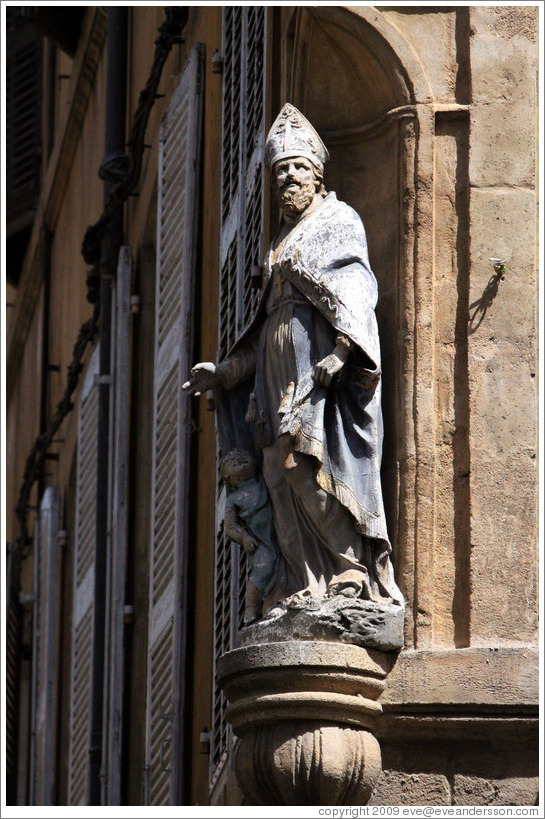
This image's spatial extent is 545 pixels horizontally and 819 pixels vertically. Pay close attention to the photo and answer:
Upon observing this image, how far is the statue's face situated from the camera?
1046 cm

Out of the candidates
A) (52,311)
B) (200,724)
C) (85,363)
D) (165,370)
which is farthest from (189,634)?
(52,311)

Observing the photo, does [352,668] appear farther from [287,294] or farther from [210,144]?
[210,144]

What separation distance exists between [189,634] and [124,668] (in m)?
2.09

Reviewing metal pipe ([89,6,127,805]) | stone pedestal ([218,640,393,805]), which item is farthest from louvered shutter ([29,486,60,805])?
stone pedestal ([218,640,393,805])

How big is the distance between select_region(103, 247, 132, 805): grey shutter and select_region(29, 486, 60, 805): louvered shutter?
10.1 feet

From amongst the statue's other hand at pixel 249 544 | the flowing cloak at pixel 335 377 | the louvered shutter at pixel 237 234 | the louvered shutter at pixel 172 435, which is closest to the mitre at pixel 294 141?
the flowing cloak at pixel 335 377

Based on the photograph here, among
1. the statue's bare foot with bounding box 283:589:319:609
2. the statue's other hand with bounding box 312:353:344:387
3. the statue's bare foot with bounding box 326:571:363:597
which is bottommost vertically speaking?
the statue's bare foot with bounding box 283:589:319:609

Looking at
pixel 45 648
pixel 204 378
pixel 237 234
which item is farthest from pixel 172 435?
pixel 45 648

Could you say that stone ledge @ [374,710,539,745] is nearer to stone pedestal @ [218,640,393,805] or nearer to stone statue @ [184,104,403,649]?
stone pedestal @ [218,640,393,805]

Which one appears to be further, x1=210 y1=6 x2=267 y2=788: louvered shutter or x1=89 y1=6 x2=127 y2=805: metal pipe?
x1=89 y1=6 x2=127 y2=805: metal pipe

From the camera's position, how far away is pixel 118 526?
15914mm

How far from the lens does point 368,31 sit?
1073 centimetres

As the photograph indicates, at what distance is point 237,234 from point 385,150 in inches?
75.5

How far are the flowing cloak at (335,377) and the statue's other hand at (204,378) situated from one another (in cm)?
16
